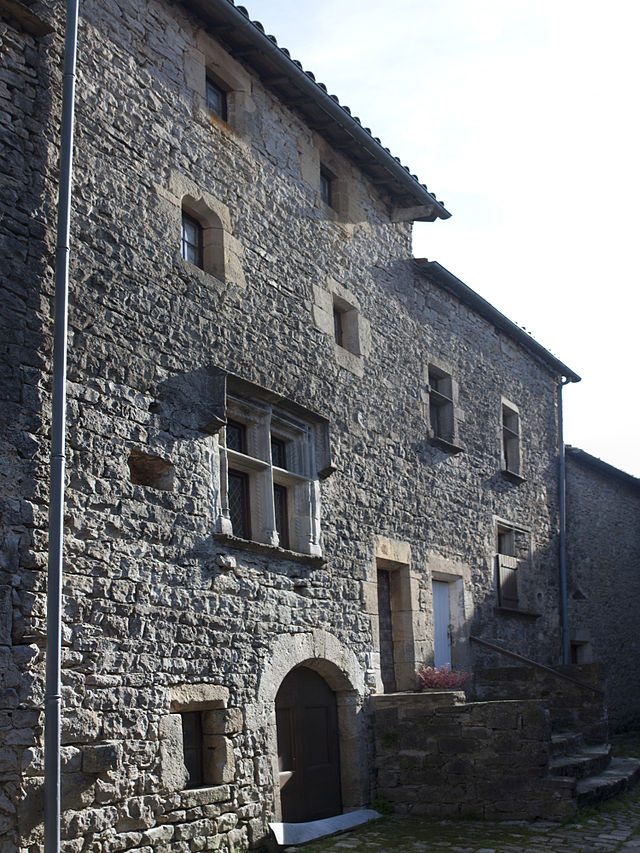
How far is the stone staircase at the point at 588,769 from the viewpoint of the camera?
8633 millimetres

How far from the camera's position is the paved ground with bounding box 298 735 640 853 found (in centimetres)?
741

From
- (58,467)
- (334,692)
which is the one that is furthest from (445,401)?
(58,467)

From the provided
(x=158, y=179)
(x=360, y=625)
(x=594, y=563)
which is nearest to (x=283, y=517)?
(x=360, y=625)

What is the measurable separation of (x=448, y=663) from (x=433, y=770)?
240cm

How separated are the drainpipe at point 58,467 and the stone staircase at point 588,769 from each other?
15.3ft

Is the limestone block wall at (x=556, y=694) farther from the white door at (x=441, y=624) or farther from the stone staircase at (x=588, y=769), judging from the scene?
the white door at (x=441, y=624)

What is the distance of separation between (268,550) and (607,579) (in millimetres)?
10289

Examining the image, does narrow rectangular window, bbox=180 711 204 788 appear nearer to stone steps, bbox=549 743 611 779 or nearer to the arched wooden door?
the arched wooden door

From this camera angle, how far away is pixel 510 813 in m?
8.46

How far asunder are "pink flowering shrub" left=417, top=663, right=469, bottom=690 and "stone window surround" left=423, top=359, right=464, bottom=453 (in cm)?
267

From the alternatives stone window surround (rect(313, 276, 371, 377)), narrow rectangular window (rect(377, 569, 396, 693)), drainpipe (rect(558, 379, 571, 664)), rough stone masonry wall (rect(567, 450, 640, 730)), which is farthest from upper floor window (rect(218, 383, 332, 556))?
rough stone masonry wall (rect(567, 450, 640, 730))

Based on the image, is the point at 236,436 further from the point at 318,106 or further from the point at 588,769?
the point at 588,769

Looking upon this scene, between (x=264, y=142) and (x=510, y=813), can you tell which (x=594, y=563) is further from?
(x=264, y=142)

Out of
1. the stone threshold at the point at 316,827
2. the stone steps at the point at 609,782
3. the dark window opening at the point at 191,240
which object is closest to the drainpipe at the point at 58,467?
the dark window opening at the point at 191,240
